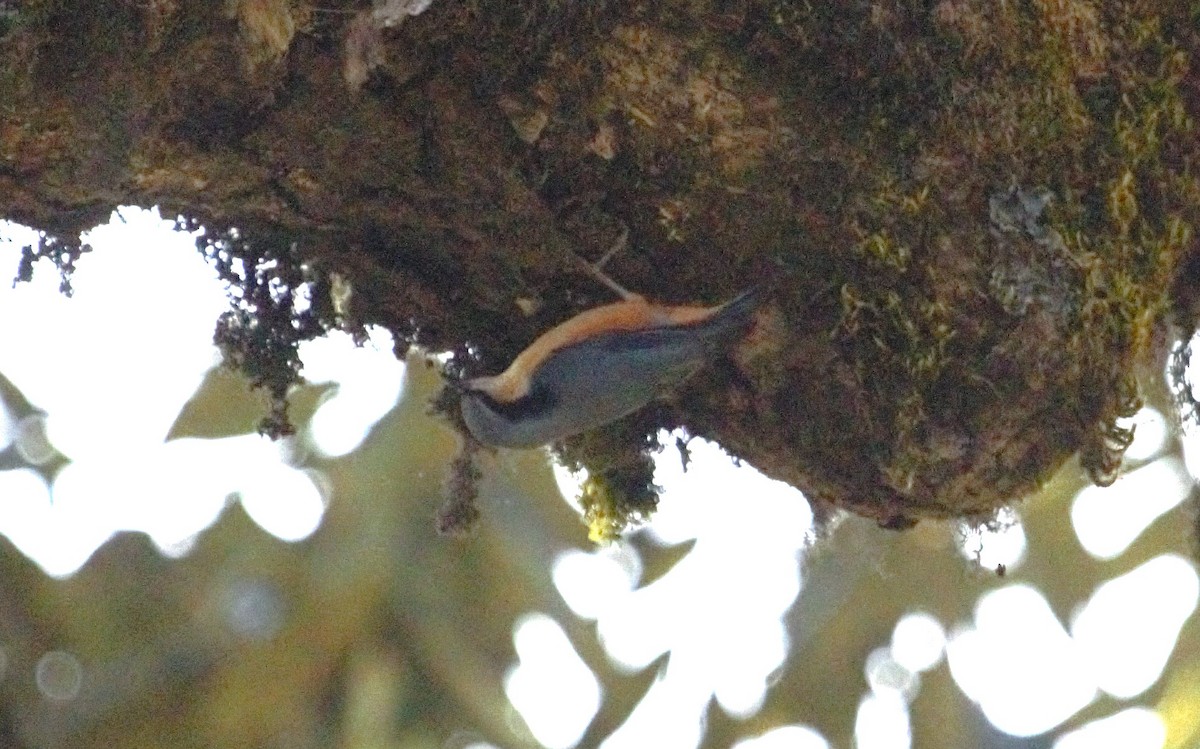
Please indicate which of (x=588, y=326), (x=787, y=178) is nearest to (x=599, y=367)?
(x=588, y=326)

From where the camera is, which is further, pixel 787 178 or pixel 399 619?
pixel 399 619

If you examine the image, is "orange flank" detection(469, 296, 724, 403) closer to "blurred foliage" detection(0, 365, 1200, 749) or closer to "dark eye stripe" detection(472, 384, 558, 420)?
"dark eye stripe" detection(472, 384, 558, 420)

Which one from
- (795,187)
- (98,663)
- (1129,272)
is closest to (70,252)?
(795,187)

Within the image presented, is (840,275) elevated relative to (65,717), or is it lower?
elevated

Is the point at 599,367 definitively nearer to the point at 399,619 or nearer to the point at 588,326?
the point at 588,326

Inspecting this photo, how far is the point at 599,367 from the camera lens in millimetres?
Answer: 2361

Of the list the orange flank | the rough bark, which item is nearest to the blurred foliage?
the rough bark

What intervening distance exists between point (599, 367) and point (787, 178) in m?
0.39

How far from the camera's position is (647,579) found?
5.70 meters

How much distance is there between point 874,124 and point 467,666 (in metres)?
3.53

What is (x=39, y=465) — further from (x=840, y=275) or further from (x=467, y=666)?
(x=840, y=275)

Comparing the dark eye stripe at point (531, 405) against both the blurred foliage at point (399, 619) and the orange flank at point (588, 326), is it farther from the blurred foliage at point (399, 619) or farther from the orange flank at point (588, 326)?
the blurred foliage at point (399, 619)

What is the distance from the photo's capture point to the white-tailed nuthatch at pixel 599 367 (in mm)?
2299

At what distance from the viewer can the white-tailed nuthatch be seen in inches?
90.5
